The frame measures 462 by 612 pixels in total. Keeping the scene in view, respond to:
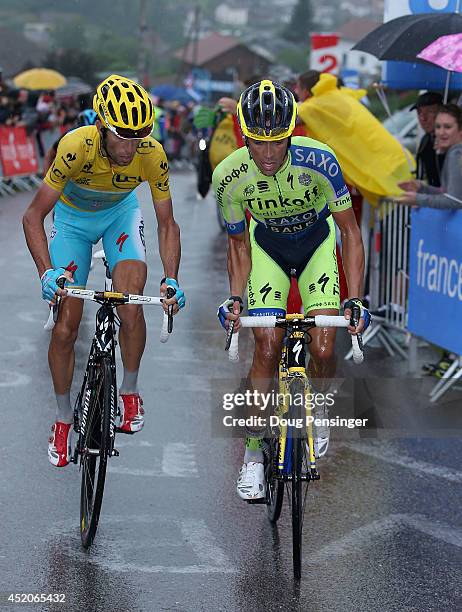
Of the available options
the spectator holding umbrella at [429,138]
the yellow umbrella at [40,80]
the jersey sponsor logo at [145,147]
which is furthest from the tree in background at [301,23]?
the jersey sponsor logo at [145,147]

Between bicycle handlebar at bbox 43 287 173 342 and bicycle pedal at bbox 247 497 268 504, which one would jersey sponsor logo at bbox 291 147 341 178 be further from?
bicycle pedal at bbox 247 497 268 504

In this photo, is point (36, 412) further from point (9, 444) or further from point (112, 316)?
point (112, 316)

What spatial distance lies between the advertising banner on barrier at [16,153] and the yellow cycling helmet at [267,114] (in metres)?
18.7

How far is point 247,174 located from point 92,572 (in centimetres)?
207

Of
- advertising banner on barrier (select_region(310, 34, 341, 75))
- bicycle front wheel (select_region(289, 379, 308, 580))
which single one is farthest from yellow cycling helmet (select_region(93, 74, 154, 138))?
advertising banner on barrier (select_region(310, 34, 341, 75))

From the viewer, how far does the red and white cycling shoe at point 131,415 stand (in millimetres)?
6520

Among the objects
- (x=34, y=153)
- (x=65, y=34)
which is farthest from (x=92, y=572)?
(x=65, y=34)

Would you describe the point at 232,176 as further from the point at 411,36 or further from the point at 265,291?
the point at 411,36

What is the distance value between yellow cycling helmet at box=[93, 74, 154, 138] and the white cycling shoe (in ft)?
5.82

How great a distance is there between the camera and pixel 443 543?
5.90m

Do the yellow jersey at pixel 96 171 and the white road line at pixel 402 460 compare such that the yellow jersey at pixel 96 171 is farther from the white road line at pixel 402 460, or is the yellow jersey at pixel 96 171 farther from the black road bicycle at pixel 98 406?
the white road line at pixel 402 460

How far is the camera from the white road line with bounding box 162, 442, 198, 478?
702 cm

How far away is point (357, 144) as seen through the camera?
10.8 meters

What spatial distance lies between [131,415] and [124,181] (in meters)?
1.30
